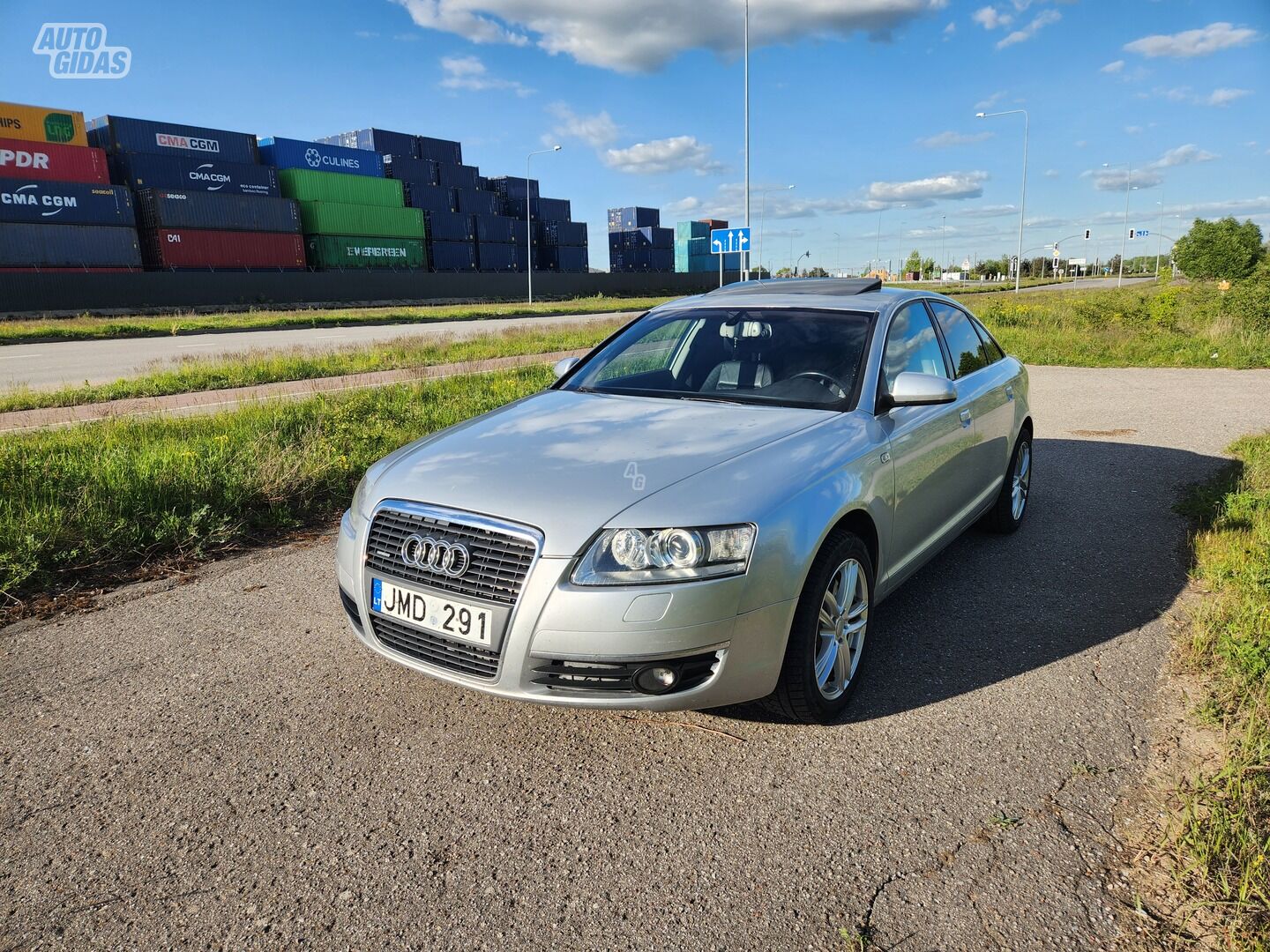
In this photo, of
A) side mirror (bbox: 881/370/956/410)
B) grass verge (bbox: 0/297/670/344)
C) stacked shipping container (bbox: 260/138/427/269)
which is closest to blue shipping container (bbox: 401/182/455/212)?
stacked shipping container (bbox: 260/138/427/269)

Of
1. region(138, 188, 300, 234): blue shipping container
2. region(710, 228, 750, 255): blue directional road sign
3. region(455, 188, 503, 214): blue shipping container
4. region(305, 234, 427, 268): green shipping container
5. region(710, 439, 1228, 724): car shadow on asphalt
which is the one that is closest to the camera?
region(710, 439, 1228, 724): car shadow on asphalt

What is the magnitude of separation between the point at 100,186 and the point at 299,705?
40.6 m

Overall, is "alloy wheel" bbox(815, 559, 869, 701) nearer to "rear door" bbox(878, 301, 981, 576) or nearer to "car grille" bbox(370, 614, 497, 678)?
"rear door" bbox(878, 301, 981, 576)

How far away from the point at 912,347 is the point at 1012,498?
1673 mm

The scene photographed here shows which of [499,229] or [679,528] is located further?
[499,229]

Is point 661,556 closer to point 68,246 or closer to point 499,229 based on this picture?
point 68,246

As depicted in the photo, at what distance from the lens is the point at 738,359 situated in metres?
3.84

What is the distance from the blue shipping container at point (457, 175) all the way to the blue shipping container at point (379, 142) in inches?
75.4

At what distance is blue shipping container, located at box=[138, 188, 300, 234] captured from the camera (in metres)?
37.1

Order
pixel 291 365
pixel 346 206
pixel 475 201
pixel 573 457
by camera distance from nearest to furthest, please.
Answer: pixel 573 457 < pixel 291 365 < pixel 346 206 < pixel 475 201

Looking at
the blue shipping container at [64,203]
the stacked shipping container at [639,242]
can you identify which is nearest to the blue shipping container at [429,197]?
the blue shipping container at [64,203]

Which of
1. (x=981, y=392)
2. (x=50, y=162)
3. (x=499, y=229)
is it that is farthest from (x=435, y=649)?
(x=499, y=229)

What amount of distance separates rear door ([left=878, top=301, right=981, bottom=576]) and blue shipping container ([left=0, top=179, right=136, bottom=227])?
129 feet

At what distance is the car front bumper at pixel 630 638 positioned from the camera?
7.88 ft
